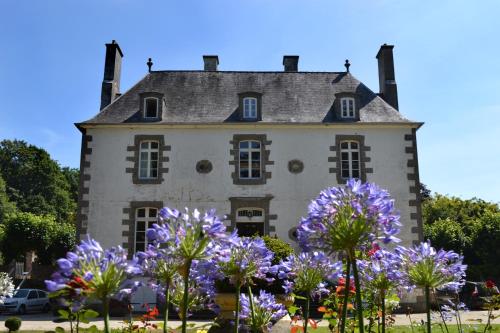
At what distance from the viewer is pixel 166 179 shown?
720 inches

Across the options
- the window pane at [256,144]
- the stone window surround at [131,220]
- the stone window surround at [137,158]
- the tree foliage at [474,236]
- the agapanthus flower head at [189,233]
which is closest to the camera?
the agapanthus flower head at [189,233]

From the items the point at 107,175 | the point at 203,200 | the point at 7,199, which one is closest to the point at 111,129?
the point at 107,175

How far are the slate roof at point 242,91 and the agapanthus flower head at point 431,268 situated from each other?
15749mm

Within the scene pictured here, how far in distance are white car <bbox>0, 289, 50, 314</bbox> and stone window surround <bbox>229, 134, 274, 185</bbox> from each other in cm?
910

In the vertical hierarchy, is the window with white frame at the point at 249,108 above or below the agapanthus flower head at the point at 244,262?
above

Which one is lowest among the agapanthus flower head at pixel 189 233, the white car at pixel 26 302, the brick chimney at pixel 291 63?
the white car at pixel 26 302

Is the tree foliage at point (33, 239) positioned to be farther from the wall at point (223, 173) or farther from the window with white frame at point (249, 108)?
the window with white frame at point (249, 108)

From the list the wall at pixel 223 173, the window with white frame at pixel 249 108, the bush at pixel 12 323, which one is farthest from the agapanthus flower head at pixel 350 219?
the window with white frame at pixel 249 108

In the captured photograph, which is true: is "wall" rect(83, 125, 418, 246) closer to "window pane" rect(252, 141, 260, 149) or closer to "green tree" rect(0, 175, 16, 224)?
"window pane" rect(252, 141, 260, 149)

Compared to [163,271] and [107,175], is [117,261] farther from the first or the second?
[107,175]

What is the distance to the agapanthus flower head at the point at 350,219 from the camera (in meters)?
2.75

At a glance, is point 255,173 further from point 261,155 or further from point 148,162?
point 148,162

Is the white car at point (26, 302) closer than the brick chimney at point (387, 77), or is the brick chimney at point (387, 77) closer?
the white car at point (26, 302)

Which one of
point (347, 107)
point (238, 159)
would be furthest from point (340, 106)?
point (238, 159)
